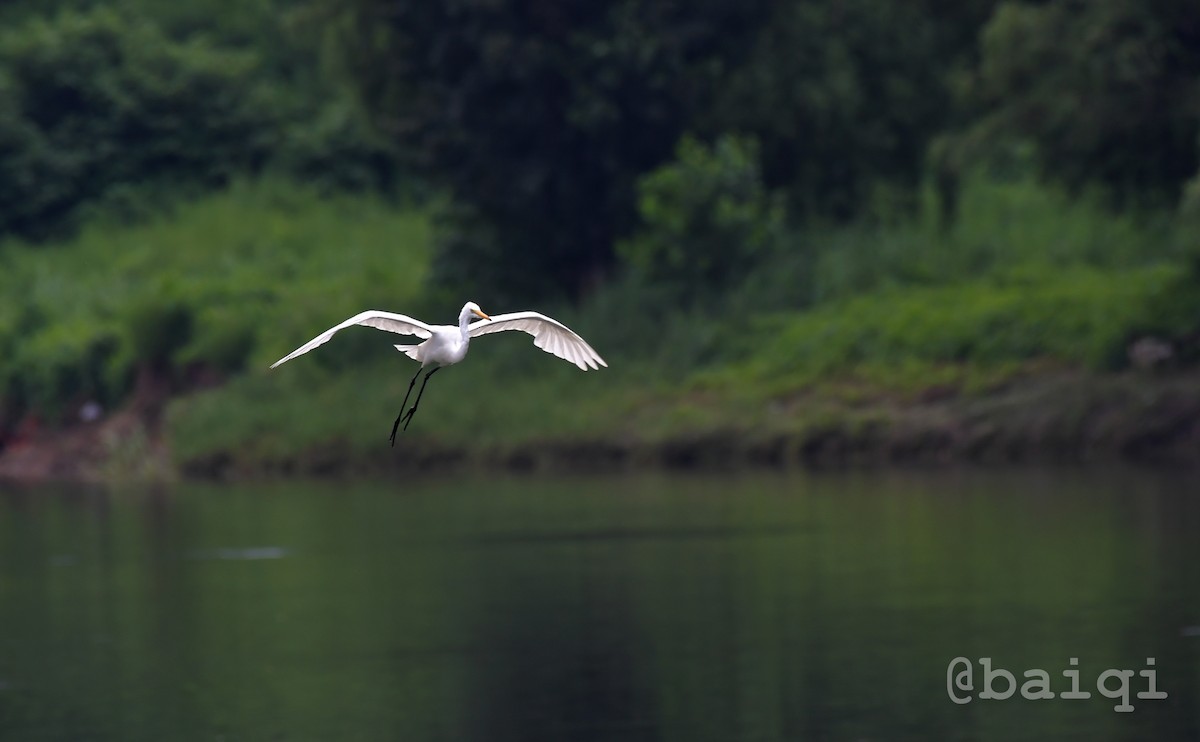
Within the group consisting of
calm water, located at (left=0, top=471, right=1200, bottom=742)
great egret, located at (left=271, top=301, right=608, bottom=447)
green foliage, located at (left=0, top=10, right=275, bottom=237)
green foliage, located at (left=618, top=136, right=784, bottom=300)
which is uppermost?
green foliage, located at (left=0, top=10, right=275, bottom=237)

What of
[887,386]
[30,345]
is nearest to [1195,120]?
[887,386]

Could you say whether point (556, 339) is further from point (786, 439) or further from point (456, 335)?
point (786, 439)

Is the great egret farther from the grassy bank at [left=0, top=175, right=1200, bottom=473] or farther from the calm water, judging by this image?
the grassy bank at [left=0, top=175, right=1200, bottom=473]

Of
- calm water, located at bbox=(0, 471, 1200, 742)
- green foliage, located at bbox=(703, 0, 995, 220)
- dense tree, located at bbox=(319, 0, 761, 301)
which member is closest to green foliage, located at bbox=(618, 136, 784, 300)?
dense tree, located at bbox=(319, 0, 761, 301)

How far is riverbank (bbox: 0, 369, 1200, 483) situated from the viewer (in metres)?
36.3

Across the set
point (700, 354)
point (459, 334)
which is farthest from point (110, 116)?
point (459, 334)

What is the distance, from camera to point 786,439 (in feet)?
132

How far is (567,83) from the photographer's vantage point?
150 ft

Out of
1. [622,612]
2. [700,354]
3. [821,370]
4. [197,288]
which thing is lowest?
[622,612]

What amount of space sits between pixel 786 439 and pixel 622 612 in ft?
43.3

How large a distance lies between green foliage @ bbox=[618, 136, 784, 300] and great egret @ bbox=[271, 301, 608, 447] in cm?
3148

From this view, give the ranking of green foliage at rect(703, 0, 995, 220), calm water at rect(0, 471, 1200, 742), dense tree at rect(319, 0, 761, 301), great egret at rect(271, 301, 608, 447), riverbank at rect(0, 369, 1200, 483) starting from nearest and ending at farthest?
great egret at rect(271, 301, 608, 447) → calm water at rect(0, 471, 1200, 742) → riverbank at rect(0, 369, 1200, 483) → dense tree at rect(319, 0, 761, 301) → green foliage at rect(703, 0, 995, 220)

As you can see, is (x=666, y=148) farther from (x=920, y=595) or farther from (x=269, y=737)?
(x=269, y=737)

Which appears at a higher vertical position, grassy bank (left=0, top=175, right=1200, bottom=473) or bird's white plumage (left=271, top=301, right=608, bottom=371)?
grassy bank (left=0, top=175, right=1200, bottom=473)
